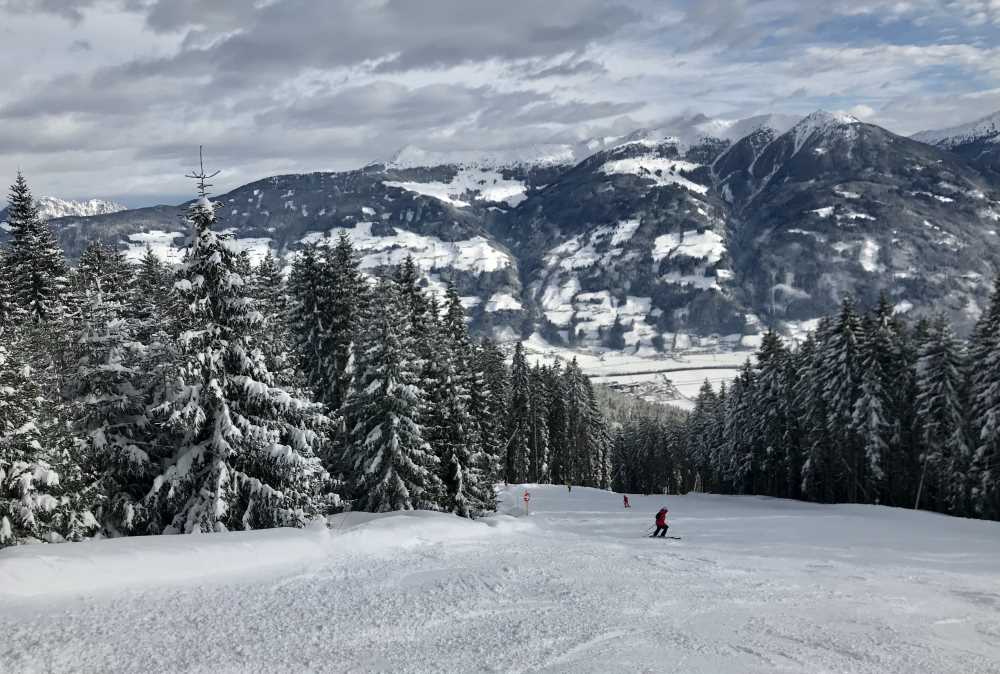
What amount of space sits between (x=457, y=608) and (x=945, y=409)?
134ft

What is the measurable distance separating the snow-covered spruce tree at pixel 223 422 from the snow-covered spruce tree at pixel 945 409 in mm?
38120

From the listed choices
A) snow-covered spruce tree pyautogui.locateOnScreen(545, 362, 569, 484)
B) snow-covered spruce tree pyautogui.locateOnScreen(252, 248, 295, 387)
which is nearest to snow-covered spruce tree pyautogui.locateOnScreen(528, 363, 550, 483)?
snow-covered spruce tree pyautogui.locateOnScreen(545, 362, 569, 484)

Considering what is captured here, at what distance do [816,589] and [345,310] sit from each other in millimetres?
26406

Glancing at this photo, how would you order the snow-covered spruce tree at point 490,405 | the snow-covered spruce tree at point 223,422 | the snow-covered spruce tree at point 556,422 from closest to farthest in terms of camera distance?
the snow-covered spruce tree at point 223,422 → the snow-covered spruce tree at point 490,405 → the snow-covered spruce tree at point 556,422

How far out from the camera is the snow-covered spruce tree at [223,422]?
19719 mm

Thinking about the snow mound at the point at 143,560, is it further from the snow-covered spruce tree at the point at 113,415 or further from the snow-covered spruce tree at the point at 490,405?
the snow-covered spruce tree at the point at 490,405

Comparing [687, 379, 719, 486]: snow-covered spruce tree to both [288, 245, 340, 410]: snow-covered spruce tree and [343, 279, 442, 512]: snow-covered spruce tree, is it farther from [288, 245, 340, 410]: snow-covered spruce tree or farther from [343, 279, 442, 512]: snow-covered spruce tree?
[343, 279, 442, 512]: snow-covered spruce tree

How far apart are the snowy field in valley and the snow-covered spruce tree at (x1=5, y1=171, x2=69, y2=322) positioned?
95.7 feet

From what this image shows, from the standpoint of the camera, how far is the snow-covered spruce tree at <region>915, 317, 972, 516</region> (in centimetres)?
4225

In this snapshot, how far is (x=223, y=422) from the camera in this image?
19.9m

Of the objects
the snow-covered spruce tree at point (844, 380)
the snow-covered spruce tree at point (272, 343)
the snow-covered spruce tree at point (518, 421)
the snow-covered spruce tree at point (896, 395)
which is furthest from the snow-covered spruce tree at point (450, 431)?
the snow-covered spruce tree at point (518, 421)

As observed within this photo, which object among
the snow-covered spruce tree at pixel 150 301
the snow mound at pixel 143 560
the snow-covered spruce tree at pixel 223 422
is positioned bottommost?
the snow mound at pixel 143 560

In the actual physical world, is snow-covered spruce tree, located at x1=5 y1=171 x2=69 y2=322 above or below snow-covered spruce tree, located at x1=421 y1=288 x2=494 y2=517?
above

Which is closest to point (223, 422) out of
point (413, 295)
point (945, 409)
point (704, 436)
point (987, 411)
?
point (413, 295)
